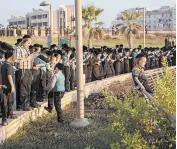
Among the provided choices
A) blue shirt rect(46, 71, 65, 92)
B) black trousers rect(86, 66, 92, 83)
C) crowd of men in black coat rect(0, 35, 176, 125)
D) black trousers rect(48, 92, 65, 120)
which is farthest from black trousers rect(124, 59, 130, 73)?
blue shirt rect(46, 71, 65, 92)

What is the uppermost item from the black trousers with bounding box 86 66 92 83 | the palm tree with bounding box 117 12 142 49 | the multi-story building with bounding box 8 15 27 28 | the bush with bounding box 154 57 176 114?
the multi-story building with bounding box 8 15 27 28

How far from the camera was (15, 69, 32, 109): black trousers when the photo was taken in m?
8.82

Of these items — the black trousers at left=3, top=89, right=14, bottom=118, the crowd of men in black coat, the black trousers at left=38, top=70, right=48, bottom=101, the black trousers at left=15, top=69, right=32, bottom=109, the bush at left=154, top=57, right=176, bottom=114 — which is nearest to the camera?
the bush at left=154, top=57, right=176, bottom=114

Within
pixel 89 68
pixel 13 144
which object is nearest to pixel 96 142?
pixel 13 144

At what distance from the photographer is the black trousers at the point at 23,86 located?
882 centimetres

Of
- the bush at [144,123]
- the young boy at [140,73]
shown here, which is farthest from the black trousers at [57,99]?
the bush at [144,123]

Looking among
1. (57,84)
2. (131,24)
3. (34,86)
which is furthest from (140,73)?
(131,24)

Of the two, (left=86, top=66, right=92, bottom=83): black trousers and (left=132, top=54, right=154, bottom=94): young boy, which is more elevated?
(left=132, top=54, right=154, bottom=94): young boy

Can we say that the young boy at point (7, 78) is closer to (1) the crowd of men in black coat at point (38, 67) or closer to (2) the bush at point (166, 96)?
(1) the crowd of men in black coat at point (38, 67)

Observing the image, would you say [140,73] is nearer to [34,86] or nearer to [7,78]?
[34,86]

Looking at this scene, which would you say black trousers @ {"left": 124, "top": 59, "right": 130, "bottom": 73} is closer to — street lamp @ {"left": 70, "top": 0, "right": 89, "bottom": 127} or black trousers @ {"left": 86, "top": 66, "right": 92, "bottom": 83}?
black trousers @ {"left": 86, "top": 66, "right": 92, "bottom": 83}

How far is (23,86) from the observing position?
8891 mm

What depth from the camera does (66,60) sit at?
1234 cm

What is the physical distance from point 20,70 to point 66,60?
12.0 feet
